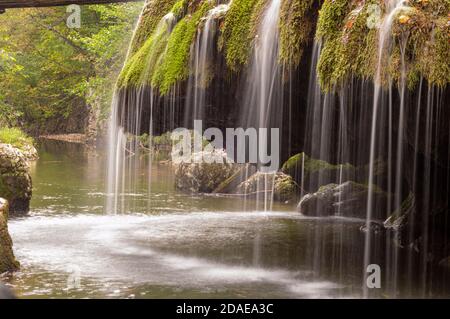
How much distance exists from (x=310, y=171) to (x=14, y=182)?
24.8ft

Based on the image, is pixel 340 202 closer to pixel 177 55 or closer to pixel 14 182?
pixel 177 55

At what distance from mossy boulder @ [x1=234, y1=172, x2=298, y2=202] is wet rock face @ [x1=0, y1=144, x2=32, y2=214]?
20.6 ft

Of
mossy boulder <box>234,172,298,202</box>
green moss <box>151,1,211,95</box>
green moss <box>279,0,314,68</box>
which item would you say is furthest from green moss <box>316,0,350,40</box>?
mossy boulder <box>234,172,298,202</box>

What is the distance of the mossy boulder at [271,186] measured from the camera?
723 inches

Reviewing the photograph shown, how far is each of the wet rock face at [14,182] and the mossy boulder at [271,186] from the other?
627 centimetres

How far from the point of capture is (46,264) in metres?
9.80

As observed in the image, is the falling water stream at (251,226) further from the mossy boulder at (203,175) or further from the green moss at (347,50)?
the mossy boulder at (203,175)

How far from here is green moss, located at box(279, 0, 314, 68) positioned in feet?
32.2

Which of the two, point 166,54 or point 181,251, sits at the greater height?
Answer: point 166,54

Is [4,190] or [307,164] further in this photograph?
[307,164]

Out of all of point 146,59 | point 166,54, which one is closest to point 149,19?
point 146,59

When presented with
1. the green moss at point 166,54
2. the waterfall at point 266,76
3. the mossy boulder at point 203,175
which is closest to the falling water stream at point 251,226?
the waterfall at point 266,76

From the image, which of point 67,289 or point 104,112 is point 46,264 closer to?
point 67,289

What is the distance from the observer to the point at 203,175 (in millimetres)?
20016
